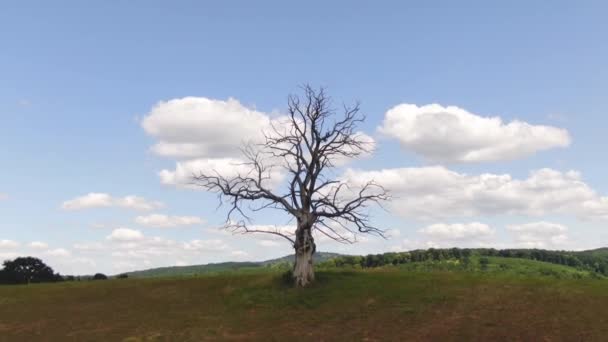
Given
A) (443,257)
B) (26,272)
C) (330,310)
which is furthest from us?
(443,257)

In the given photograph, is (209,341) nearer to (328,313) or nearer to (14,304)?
(328,313)

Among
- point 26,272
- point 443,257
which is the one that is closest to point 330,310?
point 26,272

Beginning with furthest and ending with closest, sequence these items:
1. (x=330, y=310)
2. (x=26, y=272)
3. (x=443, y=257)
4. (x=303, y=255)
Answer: (x=443, y=257) → (x=26, y=272) → (x=303, y=255) → (x=330, y=310)

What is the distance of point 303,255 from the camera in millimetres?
42469

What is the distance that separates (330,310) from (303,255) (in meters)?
7.43

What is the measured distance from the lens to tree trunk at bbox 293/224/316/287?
42219 millimetres

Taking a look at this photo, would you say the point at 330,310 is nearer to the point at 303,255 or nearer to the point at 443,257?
the point at 303,255

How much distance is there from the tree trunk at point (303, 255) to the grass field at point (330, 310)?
4.20 ft

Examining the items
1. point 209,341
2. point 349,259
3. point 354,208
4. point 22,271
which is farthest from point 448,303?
point 349,259

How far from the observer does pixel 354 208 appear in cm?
4328

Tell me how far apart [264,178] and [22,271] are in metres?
52.7

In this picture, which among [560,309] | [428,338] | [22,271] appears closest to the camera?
[428,338]

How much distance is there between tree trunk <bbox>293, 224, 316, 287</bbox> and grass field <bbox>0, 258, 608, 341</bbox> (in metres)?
1.28

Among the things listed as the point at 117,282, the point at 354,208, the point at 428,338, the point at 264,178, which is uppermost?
the point at 264,178
